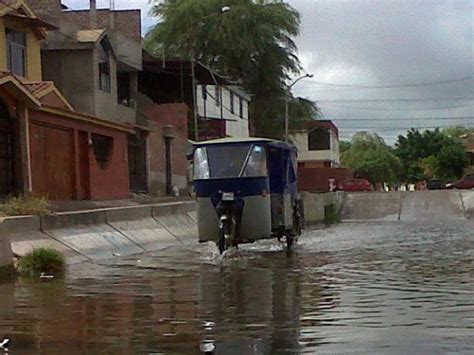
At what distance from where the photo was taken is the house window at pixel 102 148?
36281 mm

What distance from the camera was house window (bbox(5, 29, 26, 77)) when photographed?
1502 inches

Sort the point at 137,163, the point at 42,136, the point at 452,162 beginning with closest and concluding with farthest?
the point at 42,136, the point at 137,163, the point at 452,162

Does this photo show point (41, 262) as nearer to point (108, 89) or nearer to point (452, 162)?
point (108, 89)

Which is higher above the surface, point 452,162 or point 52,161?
point 452,162

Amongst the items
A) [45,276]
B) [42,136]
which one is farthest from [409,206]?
[45,276]

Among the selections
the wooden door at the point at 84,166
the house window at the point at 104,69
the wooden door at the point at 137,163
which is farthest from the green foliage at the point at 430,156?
the wooden door at the point at 84,166

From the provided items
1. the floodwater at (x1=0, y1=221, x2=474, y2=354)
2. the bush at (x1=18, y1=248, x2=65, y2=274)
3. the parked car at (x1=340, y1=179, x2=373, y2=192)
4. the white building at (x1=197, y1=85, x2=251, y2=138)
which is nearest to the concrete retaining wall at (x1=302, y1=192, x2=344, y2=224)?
the white building at (x1=197, y1=85, x2=251, y2=138)

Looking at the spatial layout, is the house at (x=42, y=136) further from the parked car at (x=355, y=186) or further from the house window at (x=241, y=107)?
the parked car at (x=355, y=186)

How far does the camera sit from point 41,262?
1803 centimetres

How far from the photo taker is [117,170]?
125ft

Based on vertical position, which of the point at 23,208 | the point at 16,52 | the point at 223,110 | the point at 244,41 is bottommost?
the point at 23,208

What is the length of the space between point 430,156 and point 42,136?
87478 mm

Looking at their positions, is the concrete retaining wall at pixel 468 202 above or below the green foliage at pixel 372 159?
below

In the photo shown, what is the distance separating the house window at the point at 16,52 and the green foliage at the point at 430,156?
7046 centimetres
